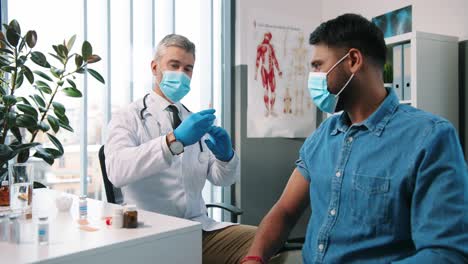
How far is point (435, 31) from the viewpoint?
2326mm

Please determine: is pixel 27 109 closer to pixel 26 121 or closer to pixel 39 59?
pixel 26 121

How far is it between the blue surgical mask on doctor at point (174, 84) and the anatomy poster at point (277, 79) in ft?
3.53

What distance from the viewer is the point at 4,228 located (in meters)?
1.08

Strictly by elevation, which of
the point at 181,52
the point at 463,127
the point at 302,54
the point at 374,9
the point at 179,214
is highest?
the point at 374,9

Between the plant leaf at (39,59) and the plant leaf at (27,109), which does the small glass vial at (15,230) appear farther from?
the plant leaf at (39,59)

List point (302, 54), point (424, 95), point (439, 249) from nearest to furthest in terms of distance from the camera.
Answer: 1. point (439, 249)
2. point (424, 95)
3. point (302, 54)

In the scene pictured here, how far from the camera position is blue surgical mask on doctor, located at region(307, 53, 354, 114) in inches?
46.6

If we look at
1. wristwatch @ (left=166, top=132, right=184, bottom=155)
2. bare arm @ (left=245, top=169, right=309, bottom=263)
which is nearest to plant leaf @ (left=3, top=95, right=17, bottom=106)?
wristwatch @ (left=166, top=132, right=184, bottom=155)

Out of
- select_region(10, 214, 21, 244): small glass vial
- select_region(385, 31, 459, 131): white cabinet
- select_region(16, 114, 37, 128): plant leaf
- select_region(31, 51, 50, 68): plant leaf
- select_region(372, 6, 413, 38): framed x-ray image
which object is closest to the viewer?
select_region(10, 214, 21, 244): small glass vial

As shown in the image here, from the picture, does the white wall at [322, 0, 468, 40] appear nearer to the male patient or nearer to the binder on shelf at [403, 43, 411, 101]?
the binder on shelf at [403, 43, 411, 101]

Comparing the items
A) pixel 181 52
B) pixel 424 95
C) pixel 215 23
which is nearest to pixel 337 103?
pixel 181 52

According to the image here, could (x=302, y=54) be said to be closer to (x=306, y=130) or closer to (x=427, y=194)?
(x=306, y=130)

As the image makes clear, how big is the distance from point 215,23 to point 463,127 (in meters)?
1.67

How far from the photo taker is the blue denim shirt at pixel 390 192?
0.88 meters
